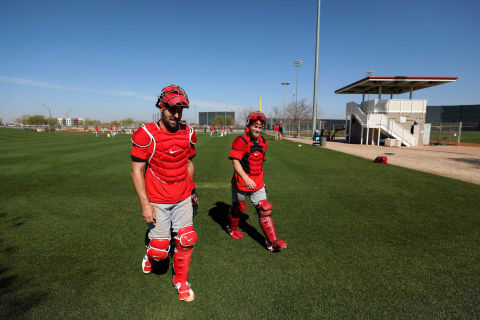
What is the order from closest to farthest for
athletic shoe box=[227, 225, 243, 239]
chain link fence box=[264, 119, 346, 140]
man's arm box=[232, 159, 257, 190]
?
1. man's arm box=[232, 159, 257, 190]
2. athletic shoe box=[227, 225, 243, 239]
3. chain link fence box=[264, 119, 346, 140]

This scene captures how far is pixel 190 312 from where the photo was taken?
253cm

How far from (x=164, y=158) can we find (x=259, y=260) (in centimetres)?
199

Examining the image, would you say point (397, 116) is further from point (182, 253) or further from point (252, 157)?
point (182, 253)

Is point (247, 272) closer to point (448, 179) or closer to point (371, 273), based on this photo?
point (371, 273)

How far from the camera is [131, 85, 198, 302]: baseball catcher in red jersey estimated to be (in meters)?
2.59

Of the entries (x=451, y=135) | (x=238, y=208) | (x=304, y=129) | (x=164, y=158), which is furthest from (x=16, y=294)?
(x=304, y=129)

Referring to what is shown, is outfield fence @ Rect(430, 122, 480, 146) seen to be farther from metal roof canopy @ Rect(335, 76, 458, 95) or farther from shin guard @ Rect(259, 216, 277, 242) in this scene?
shin guard @ Rect(259, 216, 277, 242)

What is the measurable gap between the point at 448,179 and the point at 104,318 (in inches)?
427

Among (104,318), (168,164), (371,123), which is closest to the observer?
(104,318)

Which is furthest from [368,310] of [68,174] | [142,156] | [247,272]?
[68,174]

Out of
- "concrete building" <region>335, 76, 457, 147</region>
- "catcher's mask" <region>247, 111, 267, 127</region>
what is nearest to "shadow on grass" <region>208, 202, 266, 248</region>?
"catcher's mask" <region>247, 111, 267, 127</region>

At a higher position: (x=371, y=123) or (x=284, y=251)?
(x=371, y=123)

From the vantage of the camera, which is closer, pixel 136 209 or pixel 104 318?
pixel 104 318

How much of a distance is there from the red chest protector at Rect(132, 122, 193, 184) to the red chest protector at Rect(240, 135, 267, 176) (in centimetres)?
118
